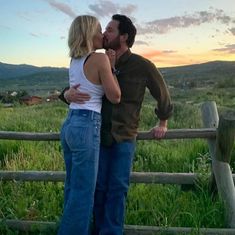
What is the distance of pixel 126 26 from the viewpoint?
3912 mm

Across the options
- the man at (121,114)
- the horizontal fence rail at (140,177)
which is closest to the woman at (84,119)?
the man at (121,114)

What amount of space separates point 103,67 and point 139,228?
159 cm

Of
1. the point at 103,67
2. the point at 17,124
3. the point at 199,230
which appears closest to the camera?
the point at 103,67

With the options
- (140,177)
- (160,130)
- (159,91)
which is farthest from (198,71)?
(159,91)

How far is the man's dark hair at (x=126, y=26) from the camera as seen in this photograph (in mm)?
3914

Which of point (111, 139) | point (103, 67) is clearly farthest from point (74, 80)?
point (111, 139)

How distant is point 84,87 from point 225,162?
1.60m

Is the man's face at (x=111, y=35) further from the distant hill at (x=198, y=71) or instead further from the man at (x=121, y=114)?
the distant hill at (x=198, y=71)

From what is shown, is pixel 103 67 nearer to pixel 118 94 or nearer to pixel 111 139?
pixel 118 94

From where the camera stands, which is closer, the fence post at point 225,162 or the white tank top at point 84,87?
the white tank top at point 84,87

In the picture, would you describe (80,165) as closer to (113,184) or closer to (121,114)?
(113,184)

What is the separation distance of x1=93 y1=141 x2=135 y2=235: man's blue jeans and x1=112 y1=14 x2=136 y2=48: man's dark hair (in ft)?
2.72

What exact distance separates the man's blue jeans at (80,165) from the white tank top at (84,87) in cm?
5

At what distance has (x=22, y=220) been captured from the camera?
15.5ft
